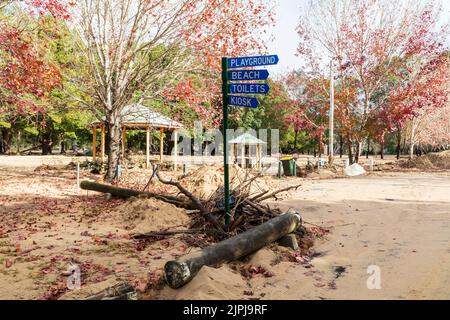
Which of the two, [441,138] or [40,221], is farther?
[441,138]

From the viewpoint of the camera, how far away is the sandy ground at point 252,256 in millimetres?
4598

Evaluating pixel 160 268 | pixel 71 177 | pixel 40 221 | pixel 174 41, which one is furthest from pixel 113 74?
pixel 160 268

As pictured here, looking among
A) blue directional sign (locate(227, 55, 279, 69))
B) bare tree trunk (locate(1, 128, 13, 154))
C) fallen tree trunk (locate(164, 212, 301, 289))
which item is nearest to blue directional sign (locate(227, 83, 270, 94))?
blue directional sign (locate(227, 55, 279, 69))

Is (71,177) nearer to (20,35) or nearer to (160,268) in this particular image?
(20,35)

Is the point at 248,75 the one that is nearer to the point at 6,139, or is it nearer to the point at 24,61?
the point at 24,61

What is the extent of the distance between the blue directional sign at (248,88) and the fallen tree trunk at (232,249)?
7.33 feet

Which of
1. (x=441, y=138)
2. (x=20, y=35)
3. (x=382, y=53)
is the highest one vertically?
(x=382, y=53)

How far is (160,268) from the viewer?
5465mm

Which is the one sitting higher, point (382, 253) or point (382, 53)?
point (382, 53)

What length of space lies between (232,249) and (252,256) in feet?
2.19

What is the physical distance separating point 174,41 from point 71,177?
8.67 meters

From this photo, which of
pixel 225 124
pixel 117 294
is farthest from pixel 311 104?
pixel 117 294

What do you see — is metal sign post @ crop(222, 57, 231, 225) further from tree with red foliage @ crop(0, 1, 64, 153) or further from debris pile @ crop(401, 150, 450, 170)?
debris pile @ crop(401, 150, 450, 170)
